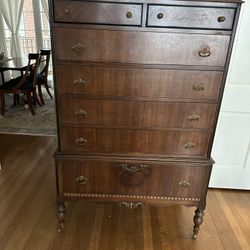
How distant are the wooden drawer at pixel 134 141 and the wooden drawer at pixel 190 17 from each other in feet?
1.90

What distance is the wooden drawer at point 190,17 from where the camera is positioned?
3.86 feet

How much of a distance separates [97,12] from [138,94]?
0.46 meters

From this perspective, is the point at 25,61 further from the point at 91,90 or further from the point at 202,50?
Result: the point at 202,50

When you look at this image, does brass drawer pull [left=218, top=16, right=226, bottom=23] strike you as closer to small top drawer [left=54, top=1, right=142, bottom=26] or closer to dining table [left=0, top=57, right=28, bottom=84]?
small top drawer [left=54, top=1, right=142, bottom=26]

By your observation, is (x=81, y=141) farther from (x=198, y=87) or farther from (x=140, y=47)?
(x=198, y=87)

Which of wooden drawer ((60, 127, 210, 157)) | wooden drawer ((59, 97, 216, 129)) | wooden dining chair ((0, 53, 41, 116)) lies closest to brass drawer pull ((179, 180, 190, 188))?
wooden drawer ((60, 127, 210, 157))

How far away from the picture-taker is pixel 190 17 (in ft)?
3.91

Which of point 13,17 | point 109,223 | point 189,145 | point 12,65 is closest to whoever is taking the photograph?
point 189,145

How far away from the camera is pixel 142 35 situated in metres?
1.23

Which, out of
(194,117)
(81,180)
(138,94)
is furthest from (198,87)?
(81,180)

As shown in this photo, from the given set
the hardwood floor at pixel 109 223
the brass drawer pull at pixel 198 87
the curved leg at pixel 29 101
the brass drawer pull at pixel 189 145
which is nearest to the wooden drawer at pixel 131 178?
the brass drawer pull at pixel 189 145

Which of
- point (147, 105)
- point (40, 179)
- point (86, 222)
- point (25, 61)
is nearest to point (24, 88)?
point (25, 61)

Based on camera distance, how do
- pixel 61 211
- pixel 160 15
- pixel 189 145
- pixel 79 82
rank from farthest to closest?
pixel 61 211 → pixel 189 145 → pixel 79 82 → pixel 160 15

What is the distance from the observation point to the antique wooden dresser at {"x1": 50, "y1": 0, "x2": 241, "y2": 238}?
119cm
